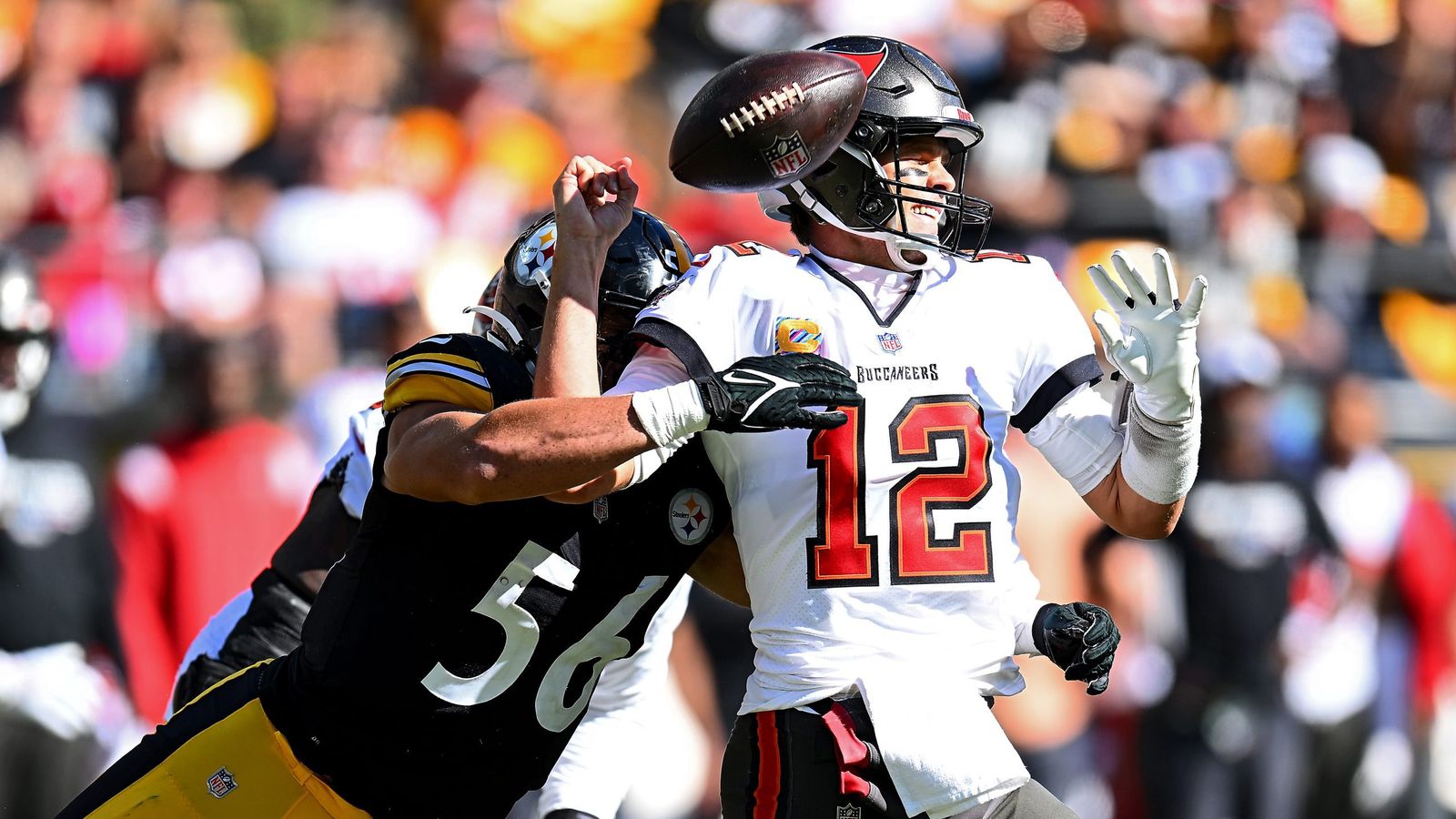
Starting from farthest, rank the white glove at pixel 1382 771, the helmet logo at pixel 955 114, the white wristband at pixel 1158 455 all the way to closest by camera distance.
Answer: the white glove at pixel 1382 771
the helmet logo at pixel 955 114
the white wristband at pixel 1158 455

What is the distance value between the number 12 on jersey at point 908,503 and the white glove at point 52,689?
11.8 ft

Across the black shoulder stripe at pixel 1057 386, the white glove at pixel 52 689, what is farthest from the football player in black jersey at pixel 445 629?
the white glove at pixel 52 689

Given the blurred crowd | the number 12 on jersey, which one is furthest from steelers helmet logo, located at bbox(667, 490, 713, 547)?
the blurred crowd

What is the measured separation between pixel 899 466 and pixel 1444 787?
217 inches

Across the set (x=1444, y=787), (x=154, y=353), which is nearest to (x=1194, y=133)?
(x=1444, y=787)

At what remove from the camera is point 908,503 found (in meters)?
2.97

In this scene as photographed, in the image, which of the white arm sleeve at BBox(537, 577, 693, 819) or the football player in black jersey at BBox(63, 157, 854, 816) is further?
the white arm sleeve at BBox(537, 577, 693, 819)

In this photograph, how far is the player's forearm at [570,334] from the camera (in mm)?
2900

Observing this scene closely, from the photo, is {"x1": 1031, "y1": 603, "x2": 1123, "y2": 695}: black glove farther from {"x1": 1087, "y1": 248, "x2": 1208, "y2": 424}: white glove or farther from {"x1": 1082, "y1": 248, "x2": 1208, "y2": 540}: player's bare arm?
{"x1": 1087, "y1": 248, "x2": 1208, "y2": 424}: white glove

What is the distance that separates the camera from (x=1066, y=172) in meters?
8.52

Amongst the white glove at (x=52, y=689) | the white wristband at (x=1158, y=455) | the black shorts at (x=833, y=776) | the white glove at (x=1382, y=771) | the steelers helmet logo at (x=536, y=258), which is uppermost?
the steelers helmet logo at (x=536, y=258)

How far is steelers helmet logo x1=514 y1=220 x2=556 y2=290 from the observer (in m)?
3.39

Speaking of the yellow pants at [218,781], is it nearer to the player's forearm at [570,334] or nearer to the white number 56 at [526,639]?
the white number 56 at [526,639]

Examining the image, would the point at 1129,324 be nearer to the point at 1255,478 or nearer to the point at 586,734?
the point at 586,734
